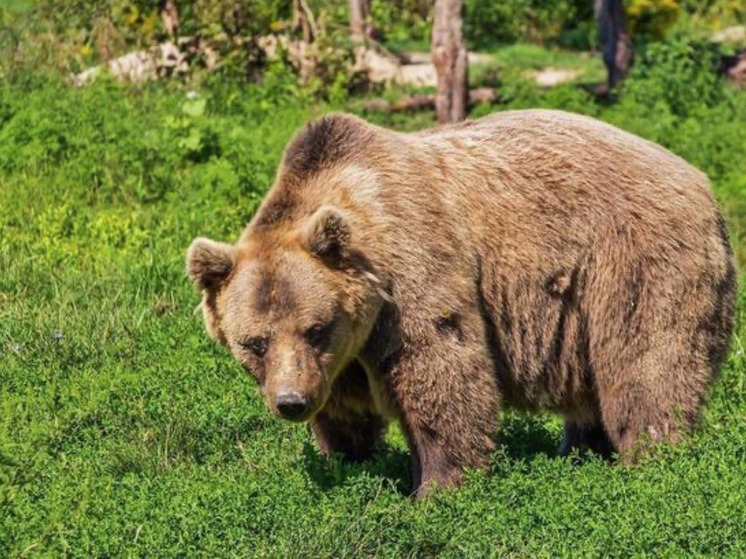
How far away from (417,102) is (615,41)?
2.02m

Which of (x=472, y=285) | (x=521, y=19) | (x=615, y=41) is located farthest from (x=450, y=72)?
(x=472, y=285)

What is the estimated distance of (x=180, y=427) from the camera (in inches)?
286

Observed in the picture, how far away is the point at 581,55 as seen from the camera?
1995 centimetres

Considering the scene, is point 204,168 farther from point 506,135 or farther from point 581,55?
point 581,55

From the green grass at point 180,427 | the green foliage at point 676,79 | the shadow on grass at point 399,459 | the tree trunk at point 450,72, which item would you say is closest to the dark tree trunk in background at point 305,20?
the tree trunk at point 450,72

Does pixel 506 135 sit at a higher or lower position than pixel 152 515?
higher

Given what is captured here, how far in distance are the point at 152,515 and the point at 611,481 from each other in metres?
1.85

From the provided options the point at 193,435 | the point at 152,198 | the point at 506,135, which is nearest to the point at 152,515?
the point at 193,435

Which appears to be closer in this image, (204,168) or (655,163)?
(655,163)

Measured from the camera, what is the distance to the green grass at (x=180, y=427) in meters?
5.89

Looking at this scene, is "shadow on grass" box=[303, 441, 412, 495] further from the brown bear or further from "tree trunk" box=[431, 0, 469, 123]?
"tree trunk" box=[431, 0, 469, 123]

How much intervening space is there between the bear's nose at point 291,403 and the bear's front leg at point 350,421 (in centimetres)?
55

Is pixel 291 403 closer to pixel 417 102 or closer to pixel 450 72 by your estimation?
pixel 450 72

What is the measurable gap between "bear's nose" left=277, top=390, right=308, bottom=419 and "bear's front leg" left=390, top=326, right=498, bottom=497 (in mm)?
492
